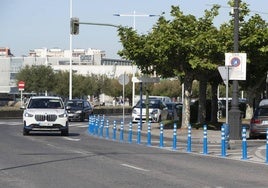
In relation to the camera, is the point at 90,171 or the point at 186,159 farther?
the point at 186,159

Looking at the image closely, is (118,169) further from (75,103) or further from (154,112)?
(75,103)

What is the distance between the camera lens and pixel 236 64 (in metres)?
27.0

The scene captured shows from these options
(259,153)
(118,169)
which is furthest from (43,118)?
(118,169)

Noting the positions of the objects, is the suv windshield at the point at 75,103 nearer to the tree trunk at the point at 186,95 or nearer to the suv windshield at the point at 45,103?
the tree trunk at the point at 186,95

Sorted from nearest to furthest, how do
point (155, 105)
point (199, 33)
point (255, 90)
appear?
point (199, 33), point (155, 105), point (255, 90)

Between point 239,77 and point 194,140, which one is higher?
point 239,77

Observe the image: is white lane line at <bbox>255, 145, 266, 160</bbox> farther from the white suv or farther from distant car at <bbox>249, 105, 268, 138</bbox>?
the white suv

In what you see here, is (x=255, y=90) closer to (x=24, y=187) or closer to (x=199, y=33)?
(x=199, y=33)

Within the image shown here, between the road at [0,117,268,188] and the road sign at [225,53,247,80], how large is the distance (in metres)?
5.16

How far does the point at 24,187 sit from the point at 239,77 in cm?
1584

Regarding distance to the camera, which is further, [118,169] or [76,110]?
[76,110]

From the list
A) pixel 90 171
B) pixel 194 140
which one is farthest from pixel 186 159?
pixel 194 140

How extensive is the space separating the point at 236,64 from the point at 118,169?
11.6 metres

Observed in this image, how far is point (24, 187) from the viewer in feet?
42.0
